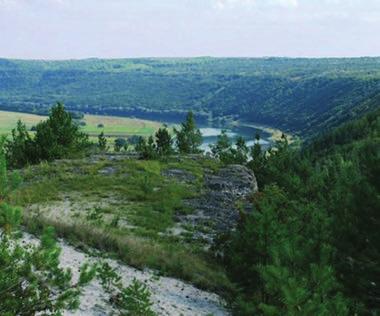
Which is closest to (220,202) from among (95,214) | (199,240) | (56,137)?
(199,240)

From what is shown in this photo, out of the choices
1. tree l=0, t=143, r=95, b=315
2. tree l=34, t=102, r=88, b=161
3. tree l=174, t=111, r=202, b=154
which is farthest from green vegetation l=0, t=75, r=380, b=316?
tree l=174, t=111, r=202, b=154

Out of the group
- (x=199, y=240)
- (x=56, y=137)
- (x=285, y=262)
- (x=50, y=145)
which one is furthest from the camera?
(x=56, y=137)

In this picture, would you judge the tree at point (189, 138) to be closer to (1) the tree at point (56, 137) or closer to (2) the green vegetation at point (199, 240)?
(1) the tree at point (56, 137)

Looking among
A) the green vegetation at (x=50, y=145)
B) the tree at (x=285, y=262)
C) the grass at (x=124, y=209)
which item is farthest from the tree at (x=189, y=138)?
the tree at (x=285, y=262)

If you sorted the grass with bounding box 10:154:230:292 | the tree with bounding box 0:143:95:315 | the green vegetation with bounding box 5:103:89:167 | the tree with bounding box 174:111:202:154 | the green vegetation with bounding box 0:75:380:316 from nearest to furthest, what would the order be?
the tree with bounding box 0:143:95:315
the green vegetation with bounding box 0:75:380:316
the grass with bounding box 10:154:230:292
the green vegetation with bounding box 5:103:89:167
the tree with bounding box 174:111:202:154

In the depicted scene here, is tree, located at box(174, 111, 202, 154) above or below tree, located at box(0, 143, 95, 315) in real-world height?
below

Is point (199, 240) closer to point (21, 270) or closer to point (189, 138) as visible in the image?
point (21, 270)

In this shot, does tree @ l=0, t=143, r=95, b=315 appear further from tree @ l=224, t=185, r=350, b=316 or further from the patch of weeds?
the patch of weeds
